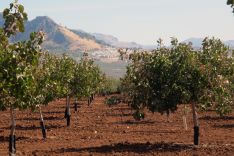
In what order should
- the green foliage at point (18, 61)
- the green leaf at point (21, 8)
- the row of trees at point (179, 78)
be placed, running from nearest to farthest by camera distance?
1. the green leaf at point (21, 8)
2. the green foliage at point (18, 61)
3. the row of trees at point (179, 78)

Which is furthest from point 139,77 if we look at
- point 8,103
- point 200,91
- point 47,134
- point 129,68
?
point 47,134

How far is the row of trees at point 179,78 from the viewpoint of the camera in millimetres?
28422

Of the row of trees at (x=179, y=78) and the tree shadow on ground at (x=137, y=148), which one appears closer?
the row of trees at (x=179, y=78)

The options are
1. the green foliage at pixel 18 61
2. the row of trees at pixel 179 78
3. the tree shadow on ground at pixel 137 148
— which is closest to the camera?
the green foliage at pixel 18 61

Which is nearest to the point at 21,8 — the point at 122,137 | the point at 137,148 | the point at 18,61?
the point at 18,61

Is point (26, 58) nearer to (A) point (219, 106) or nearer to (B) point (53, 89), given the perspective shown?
(A) point (219, 106)

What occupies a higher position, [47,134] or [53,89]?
[53,89]

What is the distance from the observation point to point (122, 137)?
37.4 m

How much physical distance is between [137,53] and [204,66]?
16.1ft

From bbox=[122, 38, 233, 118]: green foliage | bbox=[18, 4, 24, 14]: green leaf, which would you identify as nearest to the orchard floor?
bbox=[122, 38, 233, 118]: green foliage

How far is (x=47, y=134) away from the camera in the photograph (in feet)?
133

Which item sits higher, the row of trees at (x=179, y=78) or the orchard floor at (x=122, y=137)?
the row of trees at (x=179, y=78)

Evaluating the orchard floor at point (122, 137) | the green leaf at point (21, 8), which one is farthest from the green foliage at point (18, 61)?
the orchard floor at point (122, 137)

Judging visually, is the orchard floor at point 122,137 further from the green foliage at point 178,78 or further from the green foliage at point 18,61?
the green foliage at point 18,61
